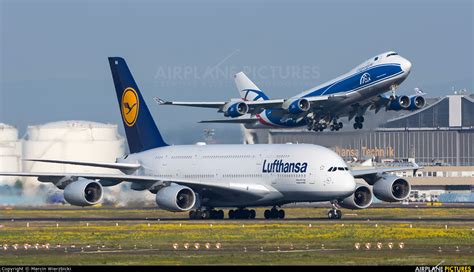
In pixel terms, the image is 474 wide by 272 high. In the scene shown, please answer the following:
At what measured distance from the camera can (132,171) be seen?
71.3m

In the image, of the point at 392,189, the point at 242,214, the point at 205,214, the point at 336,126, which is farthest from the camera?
the point at 336,126

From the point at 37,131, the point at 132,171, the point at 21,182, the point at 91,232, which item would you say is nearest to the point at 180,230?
the point at 91,232

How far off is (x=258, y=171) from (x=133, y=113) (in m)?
11.1

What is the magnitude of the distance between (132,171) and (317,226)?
64.1ft

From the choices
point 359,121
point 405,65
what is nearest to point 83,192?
point 405,65

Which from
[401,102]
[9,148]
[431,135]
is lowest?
[401,102]

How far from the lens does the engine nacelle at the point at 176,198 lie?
206ft

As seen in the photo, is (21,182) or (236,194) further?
(21,182)

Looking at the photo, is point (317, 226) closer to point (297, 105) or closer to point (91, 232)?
point (91, 232)

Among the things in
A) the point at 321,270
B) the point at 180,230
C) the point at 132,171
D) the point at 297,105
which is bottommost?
the point at 321,270

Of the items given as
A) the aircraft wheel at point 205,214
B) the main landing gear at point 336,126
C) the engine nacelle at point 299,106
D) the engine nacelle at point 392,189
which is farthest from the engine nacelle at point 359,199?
the main landing gear at point 336,126

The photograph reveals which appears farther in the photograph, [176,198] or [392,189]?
[392,189]

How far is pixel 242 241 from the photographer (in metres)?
45.1

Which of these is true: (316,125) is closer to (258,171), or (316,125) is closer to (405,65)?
(405,65)
